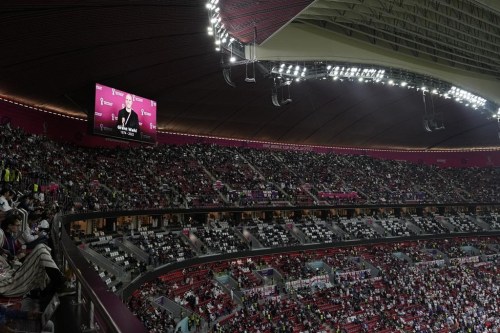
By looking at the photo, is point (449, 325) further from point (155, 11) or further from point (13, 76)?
point (13, 76)

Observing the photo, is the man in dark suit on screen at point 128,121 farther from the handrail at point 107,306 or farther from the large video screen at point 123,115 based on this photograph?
the handrail at point 107,306

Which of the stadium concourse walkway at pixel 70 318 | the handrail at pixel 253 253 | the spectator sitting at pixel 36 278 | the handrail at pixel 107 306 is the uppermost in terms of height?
the handrail at pixel 107 306

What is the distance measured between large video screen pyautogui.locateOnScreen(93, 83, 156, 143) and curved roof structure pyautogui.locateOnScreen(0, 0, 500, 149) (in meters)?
0.69

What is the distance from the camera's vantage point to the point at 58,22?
18.5 m

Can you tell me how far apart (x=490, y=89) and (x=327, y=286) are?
73.5 ft

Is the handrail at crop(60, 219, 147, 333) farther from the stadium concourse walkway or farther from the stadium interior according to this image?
the stadium interior

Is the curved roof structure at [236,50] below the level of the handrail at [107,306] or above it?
above

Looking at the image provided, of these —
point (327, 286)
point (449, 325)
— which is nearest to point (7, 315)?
point (327, 286)

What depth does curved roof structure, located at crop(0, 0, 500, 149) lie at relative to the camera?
19.4m

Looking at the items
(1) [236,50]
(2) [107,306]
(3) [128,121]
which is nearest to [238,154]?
(3) [128,121]

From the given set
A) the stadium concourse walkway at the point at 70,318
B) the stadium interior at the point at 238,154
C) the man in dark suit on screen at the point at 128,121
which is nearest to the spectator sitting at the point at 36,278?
the stadium concourse walkway at the point at 70,318

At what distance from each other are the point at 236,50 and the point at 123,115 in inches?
408

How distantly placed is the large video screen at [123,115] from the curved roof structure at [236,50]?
0.69 meters

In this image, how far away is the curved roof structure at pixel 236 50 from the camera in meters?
19.4
